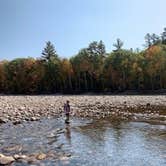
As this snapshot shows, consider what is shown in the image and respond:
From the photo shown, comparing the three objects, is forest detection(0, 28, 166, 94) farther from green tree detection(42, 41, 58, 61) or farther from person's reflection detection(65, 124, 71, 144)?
person's reflection detection(65, 124, 71, 144)

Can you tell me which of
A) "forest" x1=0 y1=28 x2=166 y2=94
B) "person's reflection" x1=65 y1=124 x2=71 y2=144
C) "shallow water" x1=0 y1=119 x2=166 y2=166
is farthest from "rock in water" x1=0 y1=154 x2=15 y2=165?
"forest" x1=0 y1=28 x2=166 y2=94

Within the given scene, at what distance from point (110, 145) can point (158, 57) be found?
76188mm

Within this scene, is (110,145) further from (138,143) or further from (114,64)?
(114,64)

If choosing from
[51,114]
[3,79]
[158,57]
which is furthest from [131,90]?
[51,114]

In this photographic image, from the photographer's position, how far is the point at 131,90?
309ft

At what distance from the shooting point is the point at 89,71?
105625 mm

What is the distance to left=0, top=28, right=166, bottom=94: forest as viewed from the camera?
320 feet

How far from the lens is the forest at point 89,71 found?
97.4 m

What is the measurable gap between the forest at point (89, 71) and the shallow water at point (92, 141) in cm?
6670

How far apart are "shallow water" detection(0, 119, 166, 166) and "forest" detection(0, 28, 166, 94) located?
66.7 m

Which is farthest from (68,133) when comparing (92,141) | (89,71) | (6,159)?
(89,71)

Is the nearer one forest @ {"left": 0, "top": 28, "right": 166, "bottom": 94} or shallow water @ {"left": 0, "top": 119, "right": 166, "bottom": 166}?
shallow water @ {"left": 0, "top": 119, "right": 166, "bottom": 166}

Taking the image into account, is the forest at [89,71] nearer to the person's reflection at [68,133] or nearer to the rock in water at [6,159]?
the person's reflection at [68,133]

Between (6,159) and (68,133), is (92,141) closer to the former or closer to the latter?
(68,133)
